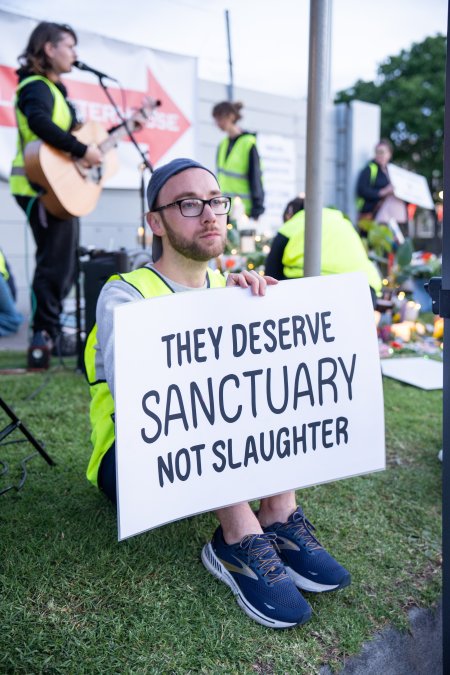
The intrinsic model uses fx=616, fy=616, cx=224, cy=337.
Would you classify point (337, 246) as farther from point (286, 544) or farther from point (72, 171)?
point (72, 171)

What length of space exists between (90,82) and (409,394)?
466cm

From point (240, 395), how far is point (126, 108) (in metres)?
5.55

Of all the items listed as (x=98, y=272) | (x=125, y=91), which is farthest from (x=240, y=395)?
(x=125, y=91)

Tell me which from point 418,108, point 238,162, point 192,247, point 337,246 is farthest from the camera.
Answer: point 418,108

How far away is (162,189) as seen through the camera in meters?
1.79

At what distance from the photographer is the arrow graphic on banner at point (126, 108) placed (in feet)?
18.4

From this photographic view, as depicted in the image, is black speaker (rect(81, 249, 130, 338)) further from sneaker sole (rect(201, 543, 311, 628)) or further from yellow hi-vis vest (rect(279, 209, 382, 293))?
sneaker sole (rect(201, 543, 311, 628))

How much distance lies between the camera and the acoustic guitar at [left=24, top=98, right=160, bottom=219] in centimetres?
365

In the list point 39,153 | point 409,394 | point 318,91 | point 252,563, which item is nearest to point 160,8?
point 39,153

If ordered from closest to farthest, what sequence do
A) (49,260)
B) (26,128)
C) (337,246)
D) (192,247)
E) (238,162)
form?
Result: (192,247) < (337,246) < (26,128) < (49,260) < (238,162)

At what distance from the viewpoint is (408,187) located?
6.98m

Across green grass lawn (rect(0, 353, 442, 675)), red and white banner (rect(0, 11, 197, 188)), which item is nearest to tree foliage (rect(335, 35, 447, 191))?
red and white banner (rect(0, 11, 197, 188))

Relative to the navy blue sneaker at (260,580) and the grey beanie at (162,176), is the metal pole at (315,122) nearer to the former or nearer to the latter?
the grey beanie at (162,176)

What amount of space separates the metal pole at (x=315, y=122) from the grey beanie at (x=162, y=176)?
2.06 feet
